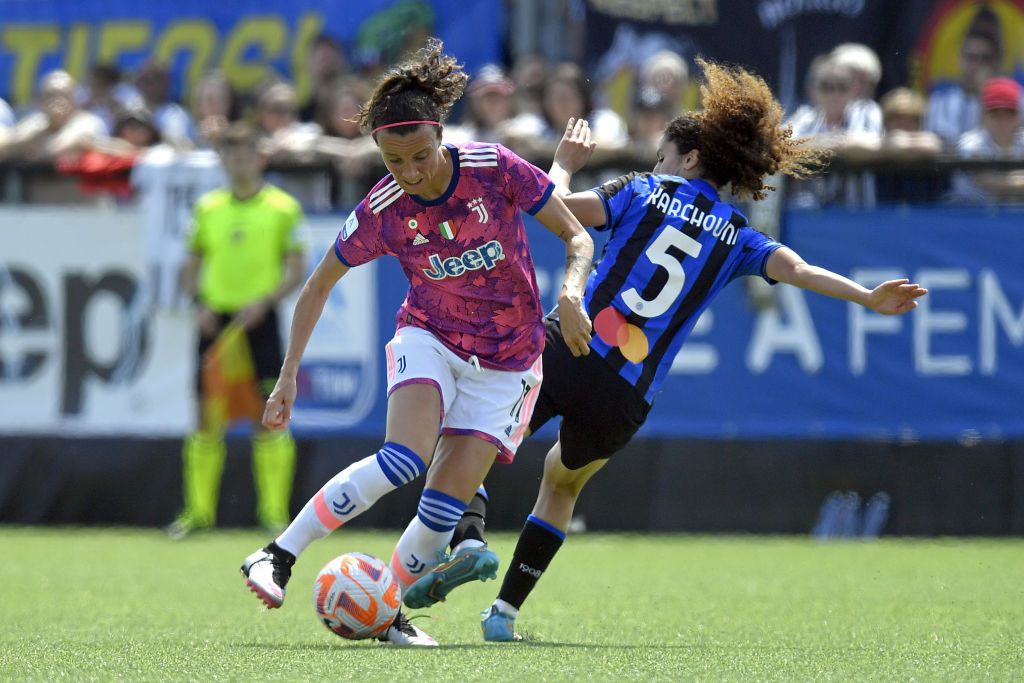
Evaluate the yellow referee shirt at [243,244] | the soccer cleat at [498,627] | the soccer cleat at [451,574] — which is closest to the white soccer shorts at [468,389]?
the soccer cleat at [451,574]

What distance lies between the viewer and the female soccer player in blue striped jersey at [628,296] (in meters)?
6.00

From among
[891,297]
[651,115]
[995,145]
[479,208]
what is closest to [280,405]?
[479,208]

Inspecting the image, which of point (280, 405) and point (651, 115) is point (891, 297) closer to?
point (280, 405)

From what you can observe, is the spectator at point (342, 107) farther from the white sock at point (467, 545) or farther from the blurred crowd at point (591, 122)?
the white sock at point (467, 545)

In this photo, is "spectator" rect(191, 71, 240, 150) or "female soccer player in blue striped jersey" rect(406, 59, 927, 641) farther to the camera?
"spectator" rect(191, 71, 240, 150)

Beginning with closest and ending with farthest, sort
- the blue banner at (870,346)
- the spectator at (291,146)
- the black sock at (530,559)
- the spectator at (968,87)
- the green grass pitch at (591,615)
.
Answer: the green grass pitch at (591,615) → the black sock at (530,559) → the blue banner at (870,346) → the spectator at (291,146) → the spectator at (968,87)

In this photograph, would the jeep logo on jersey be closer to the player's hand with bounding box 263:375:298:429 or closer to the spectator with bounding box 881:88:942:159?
the player's hand with bounding box 263:375:298:429

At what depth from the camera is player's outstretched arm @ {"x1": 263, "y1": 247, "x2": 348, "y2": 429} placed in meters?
5.63

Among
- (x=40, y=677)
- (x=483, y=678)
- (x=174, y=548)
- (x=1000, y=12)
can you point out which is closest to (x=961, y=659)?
(x=483, y=678)

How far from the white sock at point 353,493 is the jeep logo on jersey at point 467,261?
2.12 ft

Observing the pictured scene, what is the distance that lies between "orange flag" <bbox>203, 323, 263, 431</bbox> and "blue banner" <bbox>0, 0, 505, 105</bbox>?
11.2 ft

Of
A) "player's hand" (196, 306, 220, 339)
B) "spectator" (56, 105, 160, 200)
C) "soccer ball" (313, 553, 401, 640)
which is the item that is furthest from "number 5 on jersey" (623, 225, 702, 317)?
"spectator" (56, 105, 160, 200)

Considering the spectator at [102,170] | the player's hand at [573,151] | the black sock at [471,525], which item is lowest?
the black sock at [471,525]

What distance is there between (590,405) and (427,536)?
815 millimetres
